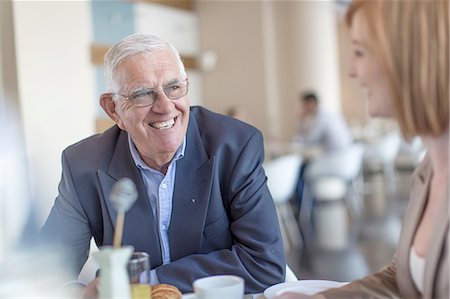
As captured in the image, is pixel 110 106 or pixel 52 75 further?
pixel 52 75

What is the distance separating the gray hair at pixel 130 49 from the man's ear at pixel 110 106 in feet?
0.17

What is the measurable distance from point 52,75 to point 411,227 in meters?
2.38

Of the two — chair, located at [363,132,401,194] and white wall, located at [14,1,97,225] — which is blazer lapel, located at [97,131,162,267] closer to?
white wall, located at [14,1,97,225]

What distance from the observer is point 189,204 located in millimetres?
1432

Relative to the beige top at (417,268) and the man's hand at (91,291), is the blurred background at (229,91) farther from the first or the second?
the man's hand at (91,291)

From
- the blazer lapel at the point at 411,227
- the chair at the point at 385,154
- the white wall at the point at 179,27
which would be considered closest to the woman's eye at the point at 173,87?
the blazer lapel at the point at 411,227

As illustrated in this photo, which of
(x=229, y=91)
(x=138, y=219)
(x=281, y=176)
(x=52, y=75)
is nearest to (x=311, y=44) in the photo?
(x=229, y=91)

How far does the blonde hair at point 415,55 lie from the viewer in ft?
2.66

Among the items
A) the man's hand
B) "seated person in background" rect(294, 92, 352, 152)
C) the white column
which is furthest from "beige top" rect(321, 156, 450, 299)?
the white column

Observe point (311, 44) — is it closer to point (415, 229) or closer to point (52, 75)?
point (52, 75)

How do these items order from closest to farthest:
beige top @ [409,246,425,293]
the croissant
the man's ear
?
beige top @ [409,246,425,293] → the croissant → the man's ear

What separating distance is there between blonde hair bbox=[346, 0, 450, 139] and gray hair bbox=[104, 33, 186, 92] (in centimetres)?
64

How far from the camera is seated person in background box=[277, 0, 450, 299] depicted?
0.81 metres

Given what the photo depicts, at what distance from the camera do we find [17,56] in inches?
114
